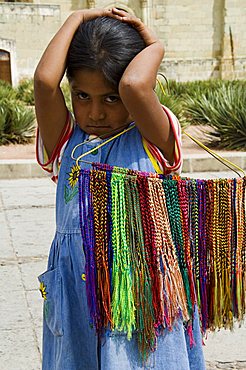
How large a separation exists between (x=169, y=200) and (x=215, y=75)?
29.1m

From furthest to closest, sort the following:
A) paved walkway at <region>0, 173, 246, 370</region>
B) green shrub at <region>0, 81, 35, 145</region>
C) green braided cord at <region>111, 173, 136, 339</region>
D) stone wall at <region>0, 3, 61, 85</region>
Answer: stone wall at <region>0, 3, 61, 85</region>
green shrub at <region>0, 81, 35, 145</region>
paved walkway at <region>0, 173, 246, 370</region>
green braided cord at <region>111, 173, 136, 339</region>

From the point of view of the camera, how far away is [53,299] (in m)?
2.04

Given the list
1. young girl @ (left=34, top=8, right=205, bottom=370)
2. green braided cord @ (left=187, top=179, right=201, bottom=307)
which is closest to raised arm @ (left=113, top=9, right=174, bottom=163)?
young girl @ (left=34, top=8, right=205, bottom=370)

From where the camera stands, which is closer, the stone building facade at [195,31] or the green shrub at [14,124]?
the green shrub at [14,124]

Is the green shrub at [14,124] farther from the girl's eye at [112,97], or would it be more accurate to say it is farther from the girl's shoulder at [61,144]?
the girl's eye at [112,97]

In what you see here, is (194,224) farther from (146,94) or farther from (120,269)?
(146,94)

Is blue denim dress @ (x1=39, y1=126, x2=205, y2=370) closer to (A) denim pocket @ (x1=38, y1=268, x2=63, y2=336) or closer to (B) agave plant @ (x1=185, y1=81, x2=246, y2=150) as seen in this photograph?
(A) denim pocket @ (x1=38, y1=268, x2=63, y2=336)

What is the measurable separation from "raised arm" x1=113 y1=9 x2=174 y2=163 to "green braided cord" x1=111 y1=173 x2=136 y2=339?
17 cm

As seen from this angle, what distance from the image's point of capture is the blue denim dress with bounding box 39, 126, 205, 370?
1.98m

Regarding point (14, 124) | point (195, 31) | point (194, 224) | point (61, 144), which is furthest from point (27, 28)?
point (194, 224)

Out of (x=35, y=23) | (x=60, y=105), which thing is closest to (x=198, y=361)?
(x=60, y=105)

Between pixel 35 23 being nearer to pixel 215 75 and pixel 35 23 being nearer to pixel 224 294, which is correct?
pixel 215 75

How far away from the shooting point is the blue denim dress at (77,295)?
1.98 meters

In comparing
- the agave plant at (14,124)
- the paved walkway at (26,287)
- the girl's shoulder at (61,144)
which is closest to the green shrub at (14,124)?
the agave plant at (14,124)
